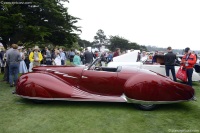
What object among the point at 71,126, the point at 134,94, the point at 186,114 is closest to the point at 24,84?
the point at 71,126

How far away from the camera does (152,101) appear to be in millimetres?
5812

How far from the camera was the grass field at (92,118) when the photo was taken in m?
4.57

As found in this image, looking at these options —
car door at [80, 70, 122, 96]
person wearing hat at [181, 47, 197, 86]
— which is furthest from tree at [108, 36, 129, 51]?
car door at [80, 70, 122, 96]

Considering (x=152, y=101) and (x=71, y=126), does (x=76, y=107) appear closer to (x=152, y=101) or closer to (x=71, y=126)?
(x=71, y=126)

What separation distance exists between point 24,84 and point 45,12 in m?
13.1

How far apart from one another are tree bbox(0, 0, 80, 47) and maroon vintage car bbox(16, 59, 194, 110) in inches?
407

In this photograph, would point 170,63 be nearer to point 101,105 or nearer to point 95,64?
point 95,64

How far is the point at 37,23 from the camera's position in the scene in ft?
59.9

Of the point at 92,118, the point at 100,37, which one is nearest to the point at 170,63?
the point at 92,118

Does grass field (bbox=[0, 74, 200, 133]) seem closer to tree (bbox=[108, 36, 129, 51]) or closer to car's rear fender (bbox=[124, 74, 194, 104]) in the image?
car's rear fender (bbox=[124, 74, 194, 104])

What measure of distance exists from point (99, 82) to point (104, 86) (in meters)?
0.17

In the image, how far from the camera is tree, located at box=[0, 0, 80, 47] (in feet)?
51.3

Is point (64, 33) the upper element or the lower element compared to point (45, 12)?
lower

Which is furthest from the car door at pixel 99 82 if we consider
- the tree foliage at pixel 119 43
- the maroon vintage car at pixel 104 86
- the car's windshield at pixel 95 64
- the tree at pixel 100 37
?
the tree at pixel 100 37
